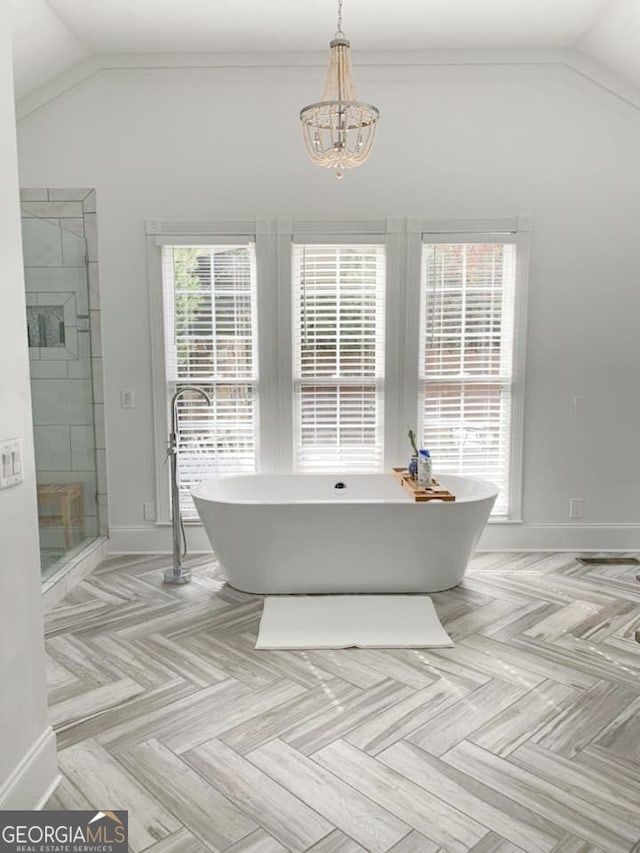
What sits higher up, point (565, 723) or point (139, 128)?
point (139, 128)

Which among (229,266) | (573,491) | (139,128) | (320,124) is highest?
(139,128)

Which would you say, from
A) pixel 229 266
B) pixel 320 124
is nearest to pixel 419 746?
pixel 320 124

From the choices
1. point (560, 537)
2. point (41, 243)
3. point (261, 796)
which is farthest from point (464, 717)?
Result: point (41, 243)

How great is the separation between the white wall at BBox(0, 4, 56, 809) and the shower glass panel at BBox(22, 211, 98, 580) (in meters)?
1.83

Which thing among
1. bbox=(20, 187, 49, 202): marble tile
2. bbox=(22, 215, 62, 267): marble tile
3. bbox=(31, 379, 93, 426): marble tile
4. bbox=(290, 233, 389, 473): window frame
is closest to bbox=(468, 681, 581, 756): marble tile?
bbox=(290, 233, 389, 473): window frame

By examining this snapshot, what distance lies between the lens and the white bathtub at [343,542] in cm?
360

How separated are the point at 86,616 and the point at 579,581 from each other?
114 inches

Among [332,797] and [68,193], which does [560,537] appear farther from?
[68,193]

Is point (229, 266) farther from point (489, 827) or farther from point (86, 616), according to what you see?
point (489, 827)

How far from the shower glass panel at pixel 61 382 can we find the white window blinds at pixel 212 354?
→ 0.56 meters

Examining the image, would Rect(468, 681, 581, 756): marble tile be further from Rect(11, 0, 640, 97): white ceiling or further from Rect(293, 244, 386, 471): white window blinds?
Rect(11, 0, 640, 97): white ceiling

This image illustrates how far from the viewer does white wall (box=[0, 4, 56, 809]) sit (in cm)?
184

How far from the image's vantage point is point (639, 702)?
263 cm

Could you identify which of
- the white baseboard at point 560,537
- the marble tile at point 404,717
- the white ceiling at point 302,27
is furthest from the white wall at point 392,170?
the marble tile at point 404,717
